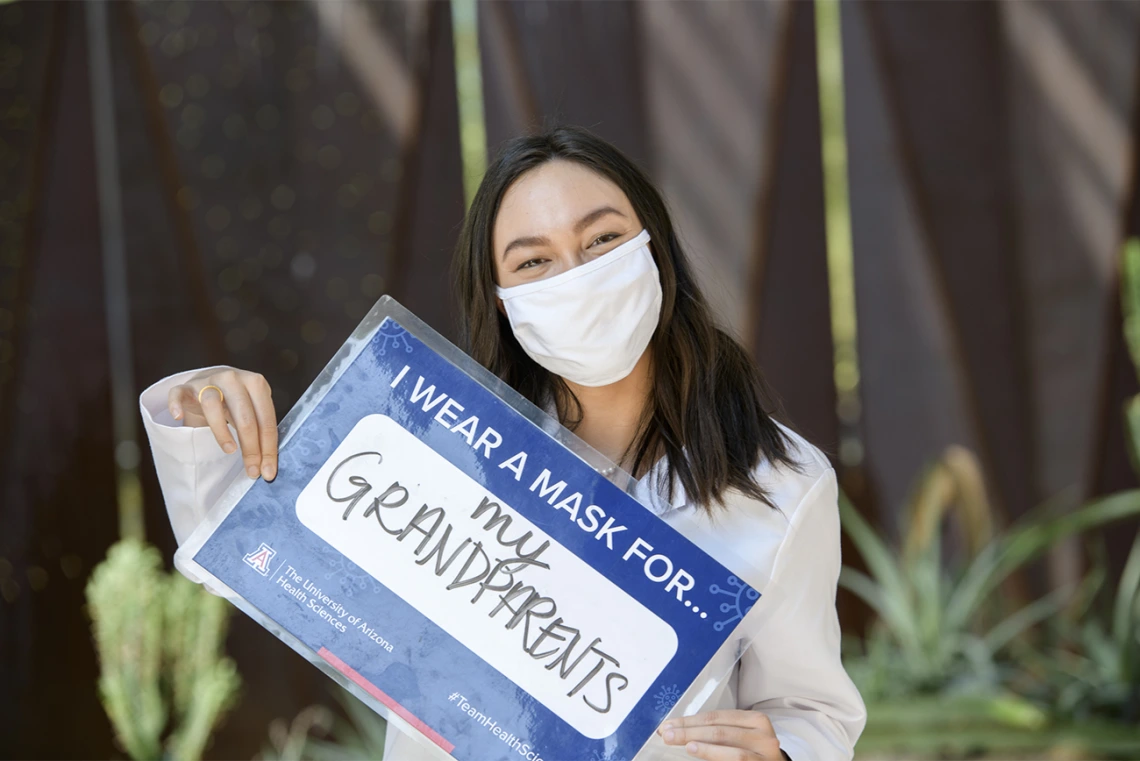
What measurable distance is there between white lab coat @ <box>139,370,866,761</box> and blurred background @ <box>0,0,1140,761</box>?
7.08 feet

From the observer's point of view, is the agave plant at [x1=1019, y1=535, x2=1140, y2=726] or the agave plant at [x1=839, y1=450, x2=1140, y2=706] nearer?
the agave plant at [x1=1019, y1=535, x2=1140, y2=726]

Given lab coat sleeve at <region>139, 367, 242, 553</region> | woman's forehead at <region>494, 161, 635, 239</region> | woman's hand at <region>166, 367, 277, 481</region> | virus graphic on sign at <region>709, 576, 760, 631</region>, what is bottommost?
lab coat sleeve at <region>139, 367, 242, 553</region>

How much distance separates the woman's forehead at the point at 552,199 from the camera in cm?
113

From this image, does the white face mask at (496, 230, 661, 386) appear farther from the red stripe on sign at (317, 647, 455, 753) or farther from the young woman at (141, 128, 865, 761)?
the red stripe on sign at (317, 647, 455, 753)

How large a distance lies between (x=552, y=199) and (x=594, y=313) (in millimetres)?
128

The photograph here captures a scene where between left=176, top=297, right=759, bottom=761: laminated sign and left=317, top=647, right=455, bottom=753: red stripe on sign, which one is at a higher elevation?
left=176, top=297, right=759, bottom=761: laminated sign

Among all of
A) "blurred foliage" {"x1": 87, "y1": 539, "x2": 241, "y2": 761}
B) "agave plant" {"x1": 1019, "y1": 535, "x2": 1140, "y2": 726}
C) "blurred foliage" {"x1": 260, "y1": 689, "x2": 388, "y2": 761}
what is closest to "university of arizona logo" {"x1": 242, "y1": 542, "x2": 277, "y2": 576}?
"blurred foliage" {"x1": 87, "y1": 539, "x2": 241, "y2": 761}

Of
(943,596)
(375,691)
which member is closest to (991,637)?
(943,596)

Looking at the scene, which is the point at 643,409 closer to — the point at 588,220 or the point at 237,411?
the point at 588,220

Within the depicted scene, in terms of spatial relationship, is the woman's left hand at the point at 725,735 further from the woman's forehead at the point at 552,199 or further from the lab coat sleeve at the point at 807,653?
the woman's forehead at the point at 552,199

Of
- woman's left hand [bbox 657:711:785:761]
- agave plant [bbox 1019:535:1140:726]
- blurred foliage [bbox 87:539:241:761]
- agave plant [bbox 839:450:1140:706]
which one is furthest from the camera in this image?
agave plant [bbox 839:450:1140:706]

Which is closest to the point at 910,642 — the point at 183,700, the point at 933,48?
the point at 933,48

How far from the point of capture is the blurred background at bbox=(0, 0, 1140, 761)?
3.15 meters

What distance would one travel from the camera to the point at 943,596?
3154mm
